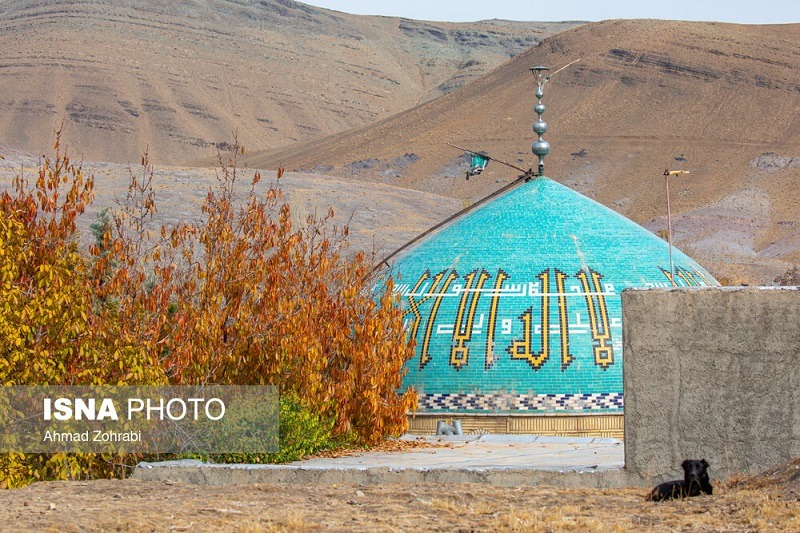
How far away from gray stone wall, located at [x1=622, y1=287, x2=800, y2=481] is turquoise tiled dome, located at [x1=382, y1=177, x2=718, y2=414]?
5023 millimetres

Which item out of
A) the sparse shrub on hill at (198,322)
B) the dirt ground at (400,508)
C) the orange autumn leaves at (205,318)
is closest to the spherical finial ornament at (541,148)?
the sparse shrub on hill at (198,322)

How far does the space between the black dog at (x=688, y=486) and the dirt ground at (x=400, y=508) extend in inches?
4.1

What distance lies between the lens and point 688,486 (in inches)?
361

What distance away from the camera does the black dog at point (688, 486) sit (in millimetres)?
9141

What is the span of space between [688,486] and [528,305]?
22.0 ft

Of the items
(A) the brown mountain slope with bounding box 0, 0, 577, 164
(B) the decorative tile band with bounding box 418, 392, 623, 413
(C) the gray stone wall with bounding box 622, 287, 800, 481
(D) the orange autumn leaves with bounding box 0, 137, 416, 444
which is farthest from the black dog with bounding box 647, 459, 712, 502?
(A) the brown mountain slope with bounding box 0, 0, 577, 164

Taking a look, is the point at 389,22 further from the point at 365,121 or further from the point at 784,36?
the point at 784,36

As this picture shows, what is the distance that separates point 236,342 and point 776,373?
16.6 ft

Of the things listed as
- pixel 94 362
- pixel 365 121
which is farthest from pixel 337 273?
pixel 365 121

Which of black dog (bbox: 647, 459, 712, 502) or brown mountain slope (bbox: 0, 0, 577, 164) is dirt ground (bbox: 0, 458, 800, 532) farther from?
brown mountain slope (bbox: 0, 0, 577, 164)

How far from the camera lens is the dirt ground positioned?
8.16 meters

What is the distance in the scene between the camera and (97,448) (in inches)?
474

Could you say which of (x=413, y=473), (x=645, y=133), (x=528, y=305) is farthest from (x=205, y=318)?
(x=645, y=133)

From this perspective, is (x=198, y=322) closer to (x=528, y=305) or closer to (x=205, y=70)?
(x=528, y=305)
